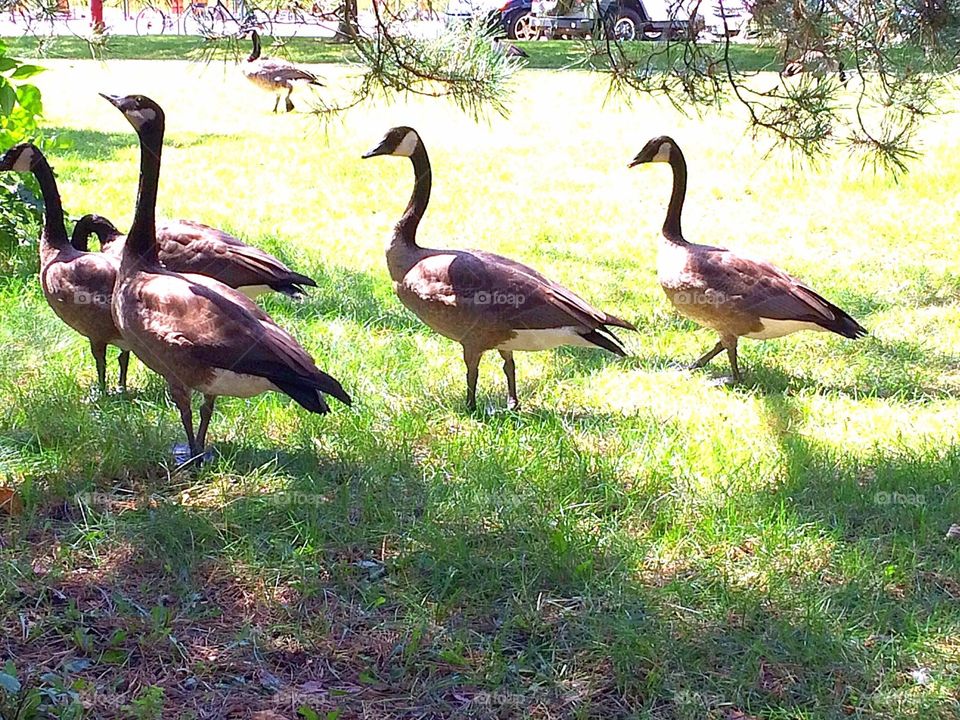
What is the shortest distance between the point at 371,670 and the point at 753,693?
1.12m

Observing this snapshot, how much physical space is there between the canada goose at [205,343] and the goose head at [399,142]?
4.86 feet

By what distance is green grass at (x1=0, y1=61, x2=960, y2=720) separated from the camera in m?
3.13

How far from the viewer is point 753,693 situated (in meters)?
3.08

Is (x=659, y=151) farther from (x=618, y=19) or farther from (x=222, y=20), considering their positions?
(x=222, y=20)

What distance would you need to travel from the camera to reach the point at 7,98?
240 inches

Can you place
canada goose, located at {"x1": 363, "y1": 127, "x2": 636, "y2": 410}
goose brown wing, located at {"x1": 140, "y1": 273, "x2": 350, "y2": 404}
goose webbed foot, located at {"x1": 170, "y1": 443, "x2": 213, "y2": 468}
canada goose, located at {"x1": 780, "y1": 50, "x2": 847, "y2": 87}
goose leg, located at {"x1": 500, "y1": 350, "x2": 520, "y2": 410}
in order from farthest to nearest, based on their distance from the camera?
goose leg, located at {"x1": 500, "y1": 350, "x2": 520, "y2": 410}, canada goose, located at {"x1": 363, "y1": 127, "x2": 636, "y2": 410}, canada goose, located at {"x1": 780, "y1": 50, "x2": 847, "y2": 87}, goose webbed foot, located at {"x1": 170, "y1": 443, "x2": 213, "y2": 468}, goose brown wing, located at {"x1": 140, "y1": 273, "x2": 350, "y2": 404}

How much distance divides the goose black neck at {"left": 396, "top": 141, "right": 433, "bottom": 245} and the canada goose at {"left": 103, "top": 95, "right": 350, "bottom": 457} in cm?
119

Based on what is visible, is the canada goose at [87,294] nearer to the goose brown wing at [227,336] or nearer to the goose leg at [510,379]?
the goose brown wing at [227,336]

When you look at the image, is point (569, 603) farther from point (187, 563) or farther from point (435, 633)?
point (187, 563)

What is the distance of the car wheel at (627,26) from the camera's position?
15.1ft

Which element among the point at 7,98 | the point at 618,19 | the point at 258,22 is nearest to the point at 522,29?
the point at 618,19

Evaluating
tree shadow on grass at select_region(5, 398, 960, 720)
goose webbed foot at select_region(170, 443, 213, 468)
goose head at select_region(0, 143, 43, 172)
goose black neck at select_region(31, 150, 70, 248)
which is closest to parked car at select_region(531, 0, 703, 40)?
tree shadow on grass at select_region(5, 398, 960, 720)

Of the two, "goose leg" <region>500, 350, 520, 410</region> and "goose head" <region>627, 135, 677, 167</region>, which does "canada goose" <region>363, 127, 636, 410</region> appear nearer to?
"goose leg" <region>500, 350, 520, 410</region>

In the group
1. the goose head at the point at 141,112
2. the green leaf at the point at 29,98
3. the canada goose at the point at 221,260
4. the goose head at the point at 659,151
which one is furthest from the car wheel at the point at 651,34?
the green leaf at the point at 29,98
